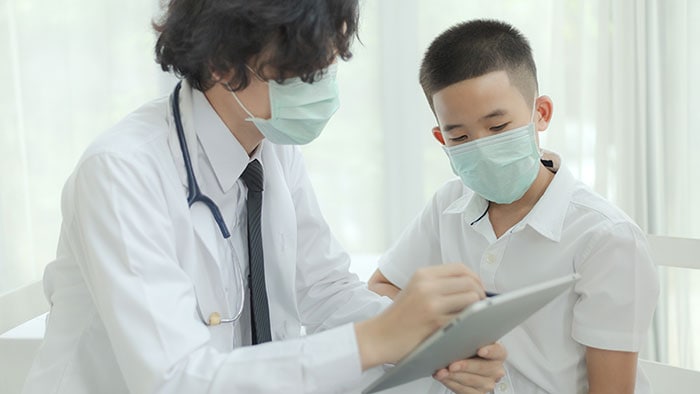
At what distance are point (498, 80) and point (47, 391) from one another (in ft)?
3.05

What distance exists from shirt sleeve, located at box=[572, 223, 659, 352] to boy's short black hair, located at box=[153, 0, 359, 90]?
0.58 metres

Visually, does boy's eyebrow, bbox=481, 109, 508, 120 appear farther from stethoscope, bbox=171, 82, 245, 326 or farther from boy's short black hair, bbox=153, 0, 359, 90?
stethoscope, bbox=171, 82, 245, 326

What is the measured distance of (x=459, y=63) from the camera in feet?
4.97

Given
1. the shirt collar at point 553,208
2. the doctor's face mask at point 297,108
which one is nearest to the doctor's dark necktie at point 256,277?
the doctor's face mask at point 297,108

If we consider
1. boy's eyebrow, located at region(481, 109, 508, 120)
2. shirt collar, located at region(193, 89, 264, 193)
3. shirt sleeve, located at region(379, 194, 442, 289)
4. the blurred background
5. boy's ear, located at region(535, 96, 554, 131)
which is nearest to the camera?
shirt collar, located at region(193, 89, 264, 193)

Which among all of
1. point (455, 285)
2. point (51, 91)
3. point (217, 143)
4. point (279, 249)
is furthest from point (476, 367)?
point (51, 91)

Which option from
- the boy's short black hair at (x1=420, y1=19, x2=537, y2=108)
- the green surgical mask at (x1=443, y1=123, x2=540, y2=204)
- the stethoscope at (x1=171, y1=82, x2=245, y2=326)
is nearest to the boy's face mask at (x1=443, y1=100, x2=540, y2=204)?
the green surgical mask at (x1=443, y1=123, x2=540, y2=204)

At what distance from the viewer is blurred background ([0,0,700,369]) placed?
→ 8.57ft

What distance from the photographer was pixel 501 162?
1.45m

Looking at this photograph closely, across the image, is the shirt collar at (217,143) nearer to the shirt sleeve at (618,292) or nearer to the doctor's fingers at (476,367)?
the doctor's fingers at (476,367)

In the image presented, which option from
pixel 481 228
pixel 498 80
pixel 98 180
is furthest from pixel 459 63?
pixel 98 180

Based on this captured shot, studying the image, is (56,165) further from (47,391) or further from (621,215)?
(621,215)

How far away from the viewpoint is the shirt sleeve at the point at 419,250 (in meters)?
1.74

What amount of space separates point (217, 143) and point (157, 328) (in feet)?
1.26
